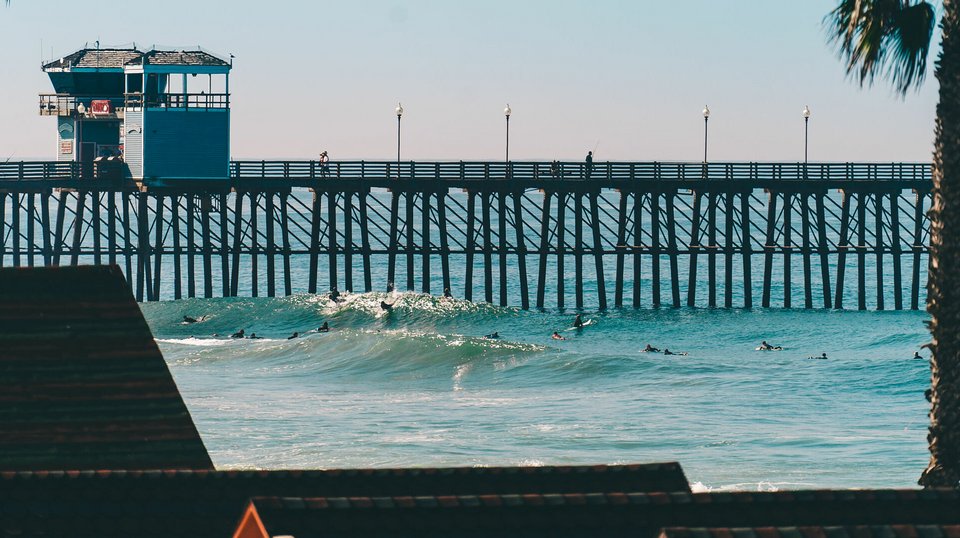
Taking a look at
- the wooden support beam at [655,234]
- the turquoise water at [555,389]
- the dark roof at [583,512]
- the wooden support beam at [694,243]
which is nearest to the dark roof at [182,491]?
the dark roof at [583,512]

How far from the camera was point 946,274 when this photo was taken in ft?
38.1

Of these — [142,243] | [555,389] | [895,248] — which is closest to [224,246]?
[142,243]

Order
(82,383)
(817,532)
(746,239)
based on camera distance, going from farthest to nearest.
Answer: (746,239), (82,383), (817,532)

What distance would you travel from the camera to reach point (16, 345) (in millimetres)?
12891

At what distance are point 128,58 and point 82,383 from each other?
34970mm

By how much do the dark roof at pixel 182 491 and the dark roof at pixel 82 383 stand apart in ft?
8.39

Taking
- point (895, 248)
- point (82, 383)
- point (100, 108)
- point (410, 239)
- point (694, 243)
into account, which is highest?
point (100, 108)

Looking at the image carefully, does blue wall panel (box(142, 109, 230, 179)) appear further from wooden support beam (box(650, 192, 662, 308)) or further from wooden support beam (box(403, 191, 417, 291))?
wooden support beam (box(650, 192, 662, 308))

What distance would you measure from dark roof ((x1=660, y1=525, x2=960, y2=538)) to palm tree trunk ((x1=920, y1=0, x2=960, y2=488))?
3835mm

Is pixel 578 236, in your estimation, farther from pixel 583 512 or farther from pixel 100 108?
pixel 583 512

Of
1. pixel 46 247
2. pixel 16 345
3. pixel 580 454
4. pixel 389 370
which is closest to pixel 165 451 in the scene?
pixel 16 345

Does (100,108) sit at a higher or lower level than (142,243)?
higher

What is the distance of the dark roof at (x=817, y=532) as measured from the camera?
288 inches

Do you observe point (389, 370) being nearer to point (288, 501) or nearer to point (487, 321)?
point (487, 321)
